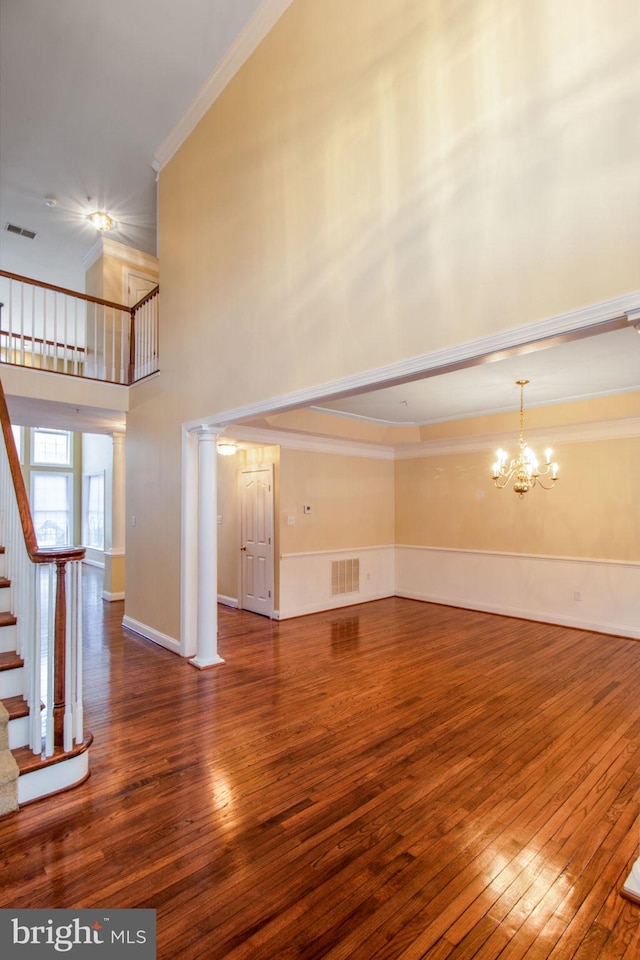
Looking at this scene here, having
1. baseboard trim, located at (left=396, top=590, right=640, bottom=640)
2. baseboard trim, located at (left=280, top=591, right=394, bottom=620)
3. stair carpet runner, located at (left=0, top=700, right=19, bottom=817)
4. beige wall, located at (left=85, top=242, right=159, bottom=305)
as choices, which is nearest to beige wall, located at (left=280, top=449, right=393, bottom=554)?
baseboard trim, located at (left=280, top=591, right=394, bottom=620)

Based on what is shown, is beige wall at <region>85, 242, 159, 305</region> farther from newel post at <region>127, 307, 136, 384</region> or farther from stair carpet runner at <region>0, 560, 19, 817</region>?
stair carpet runner at <region>0, 560, 19, 817</region>

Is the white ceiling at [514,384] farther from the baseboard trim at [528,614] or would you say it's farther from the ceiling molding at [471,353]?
the baseboard trim at [528,614]

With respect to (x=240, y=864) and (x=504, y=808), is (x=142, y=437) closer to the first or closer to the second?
(x=240, y=864)

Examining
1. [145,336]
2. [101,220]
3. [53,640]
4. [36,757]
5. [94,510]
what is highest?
[101,220]

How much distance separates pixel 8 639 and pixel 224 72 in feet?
16.9

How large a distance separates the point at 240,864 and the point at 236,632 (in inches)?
148

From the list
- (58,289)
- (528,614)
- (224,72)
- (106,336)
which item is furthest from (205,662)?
(224,72)

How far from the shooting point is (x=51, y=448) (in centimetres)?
1137

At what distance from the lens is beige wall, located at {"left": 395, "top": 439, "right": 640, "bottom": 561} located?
5.59 meters

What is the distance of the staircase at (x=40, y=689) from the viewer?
2.39 metres

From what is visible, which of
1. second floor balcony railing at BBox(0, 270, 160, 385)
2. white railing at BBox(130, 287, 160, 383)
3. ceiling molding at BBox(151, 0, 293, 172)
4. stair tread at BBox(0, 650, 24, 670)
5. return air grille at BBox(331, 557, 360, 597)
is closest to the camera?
stair tread at BBox(0, 650, 24, 670)

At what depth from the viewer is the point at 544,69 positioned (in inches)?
82.5

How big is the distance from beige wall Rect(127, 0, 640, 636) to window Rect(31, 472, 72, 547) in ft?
26.4

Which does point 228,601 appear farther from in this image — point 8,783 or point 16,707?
point 8,783
